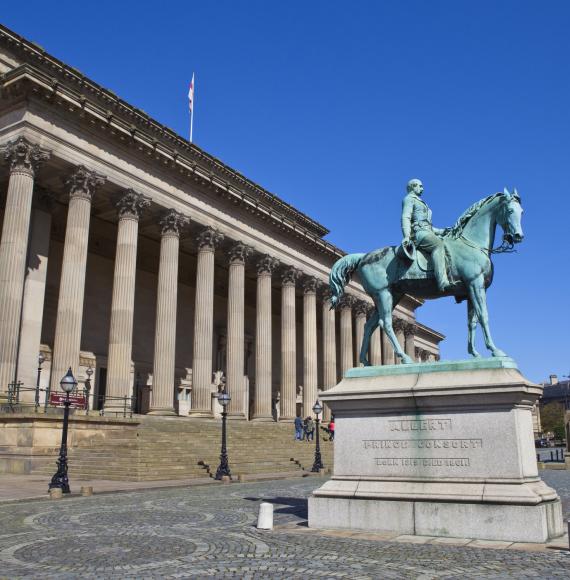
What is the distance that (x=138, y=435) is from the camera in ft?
96.3

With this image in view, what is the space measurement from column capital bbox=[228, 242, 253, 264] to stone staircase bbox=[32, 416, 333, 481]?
11.4 m

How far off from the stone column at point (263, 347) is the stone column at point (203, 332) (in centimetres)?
623

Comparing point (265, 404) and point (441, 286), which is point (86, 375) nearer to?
point (265, 404)

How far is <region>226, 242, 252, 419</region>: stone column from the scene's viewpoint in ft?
136

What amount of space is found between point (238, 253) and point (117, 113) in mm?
12291

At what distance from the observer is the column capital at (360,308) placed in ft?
196

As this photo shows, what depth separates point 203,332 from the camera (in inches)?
1544

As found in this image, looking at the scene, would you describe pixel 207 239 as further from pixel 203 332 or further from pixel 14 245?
pixel 14 245

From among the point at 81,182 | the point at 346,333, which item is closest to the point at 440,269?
the point at 81,182

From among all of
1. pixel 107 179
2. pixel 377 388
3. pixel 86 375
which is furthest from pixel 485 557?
pixel 86 375

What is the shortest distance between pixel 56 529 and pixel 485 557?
8334mm

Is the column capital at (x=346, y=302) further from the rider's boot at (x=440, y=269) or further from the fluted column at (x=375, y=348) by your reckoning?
the rider's boot at (x=440, y=269)

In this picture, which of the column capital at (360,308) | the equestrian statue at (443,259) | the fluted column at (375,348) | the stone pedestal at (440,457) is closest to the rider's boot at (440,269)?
the equestrian statue at (443,259)

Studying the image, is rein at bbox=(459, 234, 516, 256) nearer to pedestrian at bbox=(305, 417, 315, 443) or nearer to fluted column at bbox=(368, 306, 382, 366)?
pedestrian at bbox=(305, 417, 315, 443)
